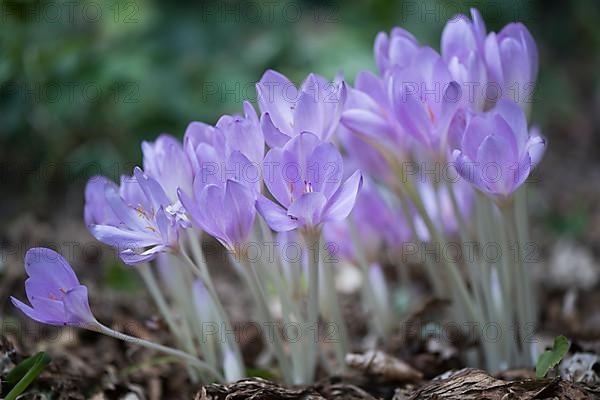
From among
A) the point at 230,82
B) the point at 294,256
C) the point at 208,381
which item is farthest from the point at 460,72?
the point at 230,82

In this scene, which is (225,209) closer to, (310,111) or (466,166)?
(310,111)

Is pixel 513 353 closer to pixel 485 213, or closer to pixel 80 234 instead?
pixel 485 213

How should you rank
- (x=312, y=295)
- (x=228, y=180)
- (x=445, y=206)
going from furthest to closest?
(x=445, y=206) → (x=312, y=295) → (x=228, y=180)

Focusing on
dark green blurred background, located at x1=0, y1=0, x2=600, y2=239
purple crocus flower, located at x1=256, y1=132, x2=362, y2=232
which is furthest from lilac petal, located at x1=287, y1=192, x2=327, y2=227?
dark green blurred background, located at x1=0, y1=0, x2=600, y2=239

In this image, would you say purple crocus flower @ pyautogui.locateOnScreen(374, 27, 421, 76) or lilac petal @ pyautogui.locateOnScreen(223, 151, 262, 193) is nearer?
lilac petal @ pyautogui.locateOnScreen(223, 151, 262, 193)

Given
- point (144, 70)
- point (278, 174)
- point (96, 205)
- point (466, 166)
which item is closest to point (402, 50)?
point (466, 166)

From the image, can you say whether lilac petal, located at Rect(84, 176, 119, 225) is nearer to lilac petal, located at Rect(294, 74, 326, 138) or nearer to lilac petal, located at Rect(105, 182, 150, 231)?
lilac petal, located at Rect(105, 182, 150, 231)
